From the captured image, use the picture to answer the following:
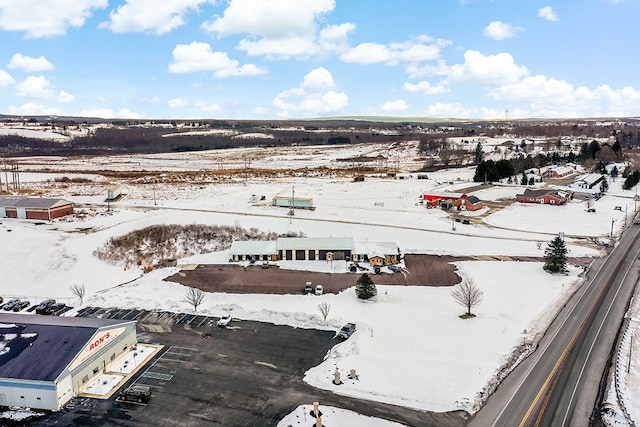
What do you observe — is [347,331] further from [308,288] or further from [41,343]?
[41,343]

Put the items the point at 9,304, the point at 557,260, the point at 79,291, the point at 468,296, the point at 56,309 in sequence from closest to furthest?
the point at 468,296 < the point at 56,309 < the point at 9,304 < the point at 79,291 < the point at 557,260

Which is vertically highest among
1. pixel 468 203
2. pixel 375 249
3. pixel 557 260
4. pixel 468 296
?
pixel 468 203

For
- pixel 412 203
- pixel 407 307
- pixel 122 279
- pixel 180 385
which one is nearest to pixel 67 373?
pixel 180 385

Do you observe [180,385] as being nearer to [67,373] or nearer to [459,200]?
[67,373]

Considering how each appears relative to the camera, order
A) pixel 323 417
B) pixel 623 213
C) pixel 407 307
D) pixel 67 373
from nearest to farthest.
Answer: pixel 323 417 → pixel 67 373 → pixel 407 307 → pixel 623 213

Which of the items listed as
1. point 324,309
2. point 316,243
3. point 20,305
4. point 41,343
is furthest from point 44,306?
point 316,243

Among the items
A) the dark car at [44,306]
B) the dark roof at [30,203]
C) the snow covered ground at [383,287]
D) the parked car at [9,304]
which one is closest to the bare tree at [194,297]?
the snow covered ground at [383,287]
